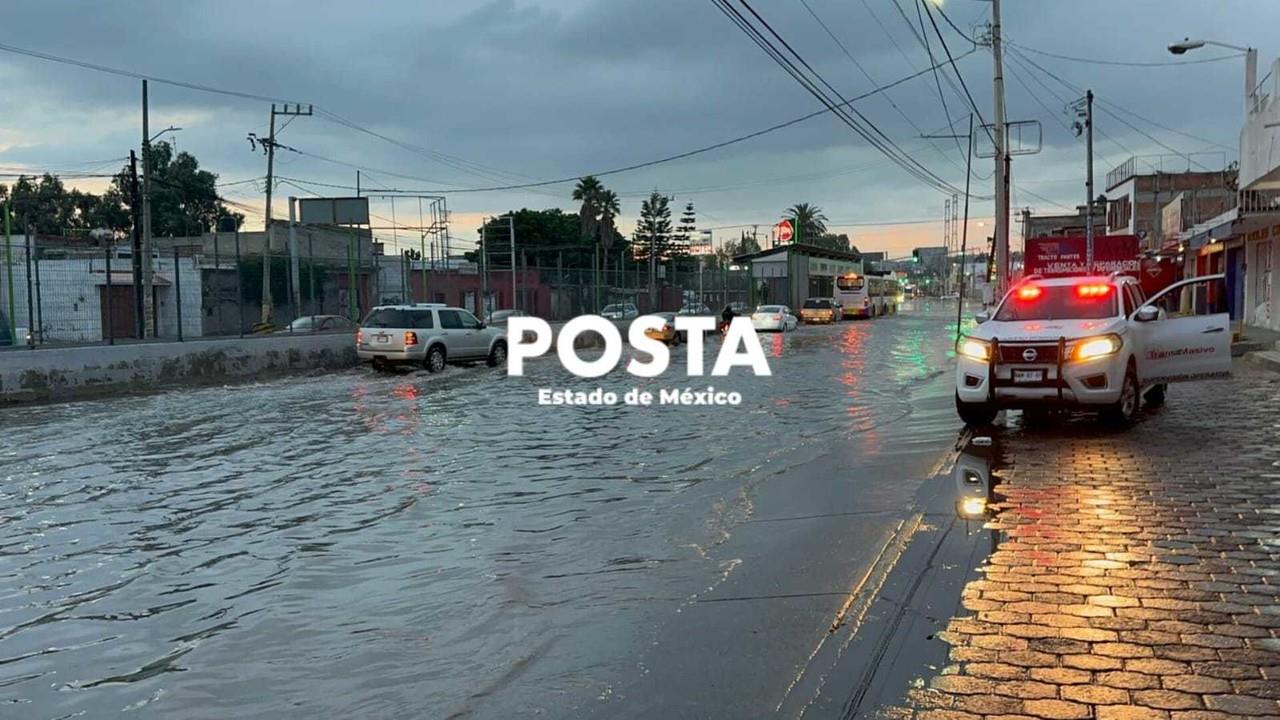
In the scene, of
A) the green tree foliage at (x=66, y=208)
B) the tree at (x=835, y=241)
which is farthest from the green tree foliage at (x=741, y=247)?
the green tree foliage at (x=66, y=208)

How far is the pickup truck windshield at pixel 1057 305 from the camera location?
1183 cm

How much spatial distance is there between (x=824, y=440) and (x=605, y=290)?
3233 centimetres

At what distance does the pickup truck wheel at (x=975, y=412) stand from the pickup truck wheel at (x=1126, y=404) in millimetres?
1305

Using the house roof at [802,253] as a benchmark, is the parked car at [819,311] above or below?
below

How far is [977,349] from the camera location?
11430mm

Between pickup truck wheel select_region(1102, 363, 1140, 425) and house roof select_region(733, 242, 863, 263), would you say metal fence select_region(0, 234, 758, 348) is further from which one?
house roof select_region(733, 242, 863, 263)

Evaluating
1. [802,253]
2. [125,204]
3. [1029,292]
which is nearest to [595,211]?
[802,253]

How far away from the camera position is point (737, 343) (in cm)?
3431

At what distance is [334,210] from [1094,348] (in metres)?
42.3

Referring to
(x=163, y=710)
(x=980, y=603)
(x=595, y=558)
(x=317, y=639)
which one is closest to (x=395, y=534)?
(x=595, y=558)

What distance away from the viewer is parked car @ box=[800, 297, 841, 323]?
59719 millimetres

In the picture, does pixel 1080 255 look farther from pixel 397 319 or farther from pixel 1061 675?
pixel 1061 675

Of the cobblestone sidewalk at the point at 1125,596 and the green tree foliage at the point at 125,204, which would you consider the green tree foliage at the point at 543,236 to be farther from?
the cobblestone sidewalk at the point at 1125,596

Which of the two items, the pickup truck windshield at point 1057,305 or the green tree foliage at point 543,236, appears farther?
the green tree foliage at point 543,236
